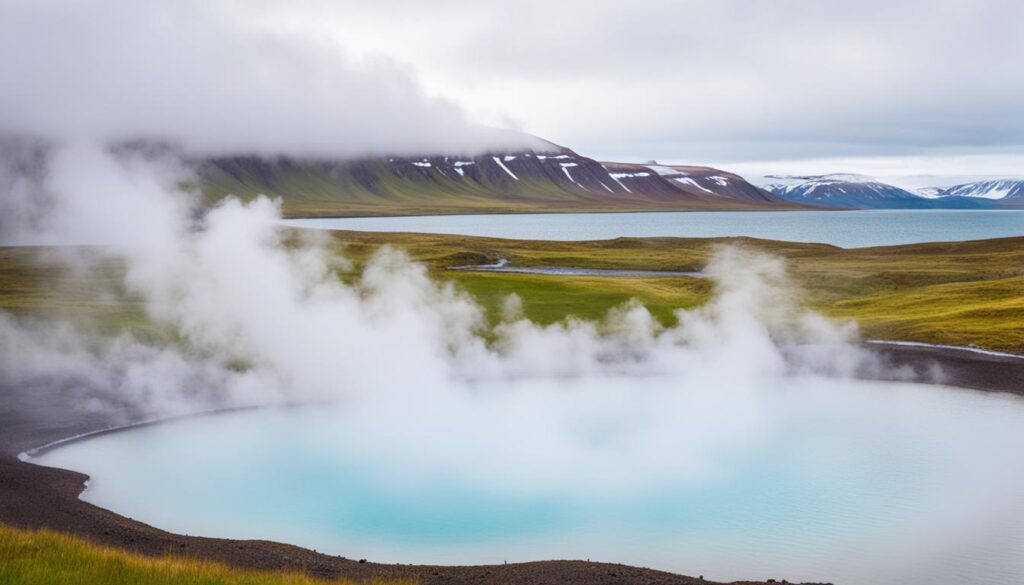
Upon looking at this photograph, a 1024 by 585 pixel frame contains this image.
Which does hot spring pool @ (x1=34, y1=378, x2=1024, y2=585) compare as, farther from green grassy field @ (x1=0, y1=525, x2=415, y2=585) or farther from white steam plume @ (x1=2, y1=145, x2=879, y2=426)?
green grassy field @ (x1=0, y1=525, x2=415, y2=585)

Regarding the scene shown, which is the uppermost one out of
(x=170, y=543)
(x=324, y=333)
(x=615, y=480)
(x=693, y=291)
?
(x=693, y=291)

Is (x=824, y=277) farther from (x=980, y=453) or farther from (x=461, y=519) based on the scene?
(x=461, y=519)

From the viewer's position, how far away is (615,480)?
26.6 meters

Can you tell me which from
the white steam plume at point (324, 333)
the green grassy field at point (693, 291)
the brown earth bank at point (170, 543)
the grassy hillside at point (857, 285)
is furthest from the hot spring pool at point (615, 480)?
the grassy hillside at point (857, 285)

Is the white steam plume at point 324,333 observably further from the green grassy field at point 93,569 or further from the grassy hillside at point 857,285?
the green grassy field at point 93,569

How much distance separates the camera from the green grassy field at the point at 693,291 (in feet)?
163

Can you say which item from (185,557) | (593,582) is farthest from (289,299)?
(593,582)

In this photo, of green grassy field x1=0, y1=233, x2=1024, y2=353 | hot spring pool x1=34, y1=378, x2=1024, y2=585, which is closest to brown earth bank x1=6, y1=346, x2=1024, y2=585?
hot spring pool x1=34, y1=378, x2=1024, y2=585

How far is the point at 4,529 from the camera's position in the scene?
17.2 meters

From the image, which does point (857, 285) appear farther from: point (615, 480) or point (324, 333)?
point (615, 480)

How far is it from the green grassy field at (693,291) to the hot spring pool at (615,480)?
532 inches

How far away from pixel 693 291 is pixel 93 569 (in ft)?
191

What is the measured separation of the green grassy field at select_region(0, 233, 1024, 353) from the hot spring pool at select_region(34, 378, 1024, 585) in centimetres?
1351

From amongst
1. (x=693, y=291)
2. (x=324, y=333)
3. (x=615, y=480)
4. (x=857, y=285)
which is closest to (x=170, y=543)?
(x=615, y=480)
